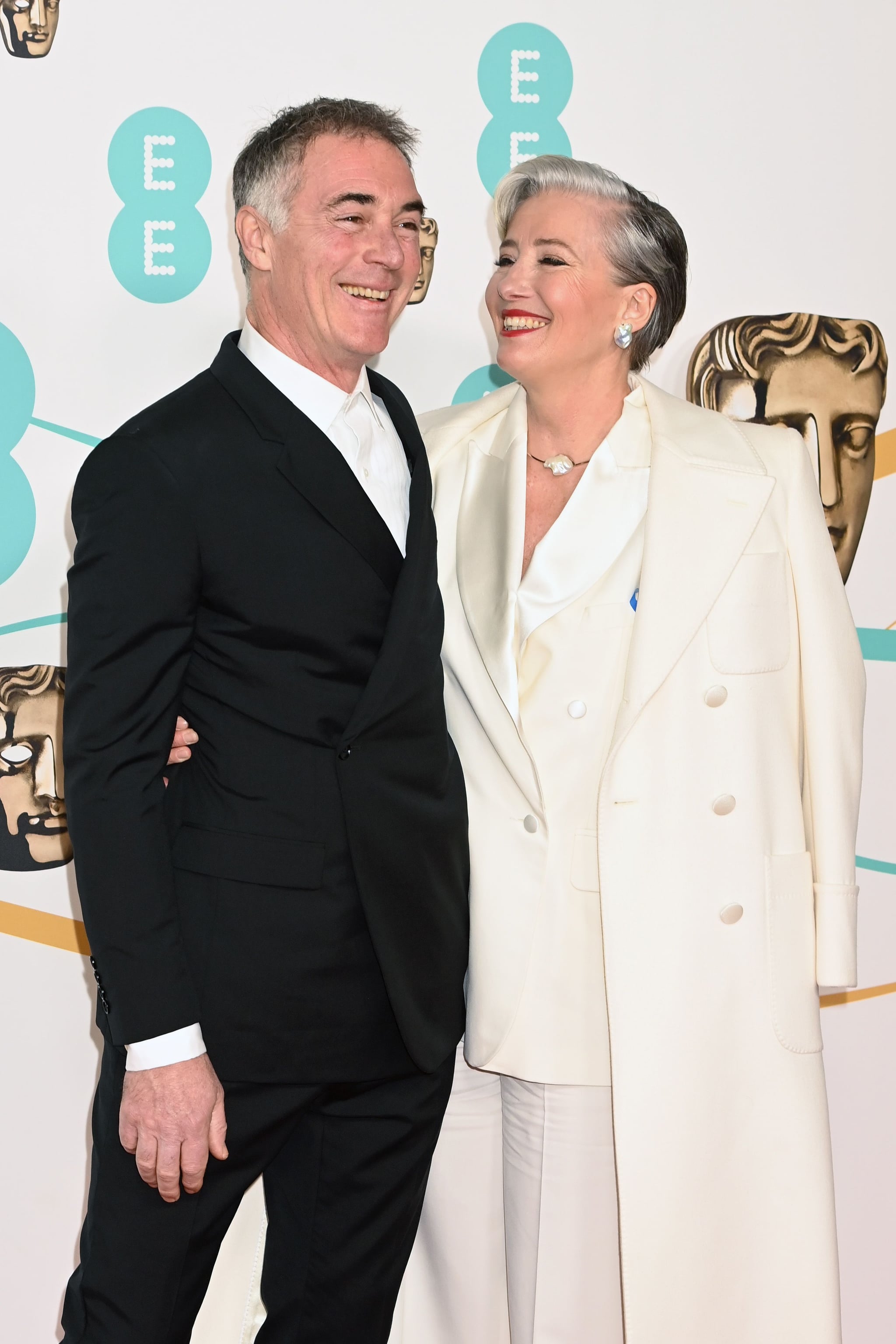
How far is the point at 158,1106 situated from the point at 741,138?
2.00 meters

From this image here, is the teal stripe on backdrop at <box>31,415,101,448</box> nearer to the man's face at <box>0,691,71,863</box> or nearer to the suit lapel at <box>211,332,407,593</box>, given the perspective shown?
the man's face at <box>0,691,71,863</box>

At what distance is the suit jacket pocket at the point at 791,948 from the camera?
1.86 m

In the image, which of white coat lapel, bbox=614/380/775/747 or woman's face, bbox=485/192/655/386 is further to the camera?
woman's face, bbox=485/192/655/386

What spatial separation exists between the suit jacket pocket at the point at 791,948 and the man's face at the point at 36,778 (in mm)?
1272

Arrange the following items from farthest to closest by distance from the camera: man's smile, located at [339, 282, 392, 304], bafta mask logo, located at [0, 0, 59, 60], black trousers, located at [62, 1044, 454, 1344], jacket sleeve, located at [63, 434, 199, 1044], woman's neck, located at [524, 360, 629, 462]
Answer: bafta mask logo, located at [0, 0, 59, 60], woman's neck, located at [524, 360, 629, 462], man's smile, located at [339, 282, 392, 304], black trousers, located at [62, 1044, 454, 1344], jacket sleeve, located at [63, 434, 199, 1044]

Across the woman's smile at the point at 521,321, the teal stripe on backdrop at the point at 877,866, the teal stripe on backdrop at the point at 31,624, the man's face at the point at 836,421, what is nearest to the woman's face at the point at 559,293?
the woman's smile at the point at 521,321

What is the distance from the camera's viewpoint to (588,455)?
203 centimetres

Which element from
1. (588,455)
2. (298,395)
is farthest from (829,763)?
(298,395)

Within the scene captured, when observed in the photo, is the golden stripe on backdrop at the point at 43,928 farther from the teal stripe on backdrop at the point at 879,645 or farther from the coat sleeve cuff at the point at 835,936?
the teal stripe on backdrop at the point at 879,645

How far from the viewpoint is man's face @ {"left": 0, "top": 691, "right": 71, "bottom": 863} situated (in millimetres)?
2303

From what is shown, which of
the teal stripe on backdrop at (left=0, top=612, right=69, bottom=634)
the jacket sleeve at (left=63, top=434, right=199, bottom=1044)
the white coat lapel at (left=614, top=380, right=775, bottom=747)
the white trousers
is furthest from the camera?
the teal stripe on backdrop at (left=0, top=612, right=69, bottom=634)

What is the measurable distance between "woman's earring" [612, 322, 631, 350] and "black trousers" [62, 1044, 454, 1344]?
1.14 meters

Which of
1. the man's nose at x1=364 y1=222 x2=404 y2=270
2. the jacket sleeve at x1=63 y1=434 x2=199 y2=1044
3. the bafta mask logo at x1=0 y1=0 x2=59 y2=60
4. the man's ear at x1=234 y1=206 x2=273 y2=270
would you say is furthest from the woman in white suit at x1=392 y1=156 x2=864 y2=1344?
the bafta mask logo at x1=0 y1=0 x2=59 y2=60

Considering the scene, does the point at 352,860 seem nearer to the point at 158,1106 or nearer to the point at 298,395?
the point at 158,1106
